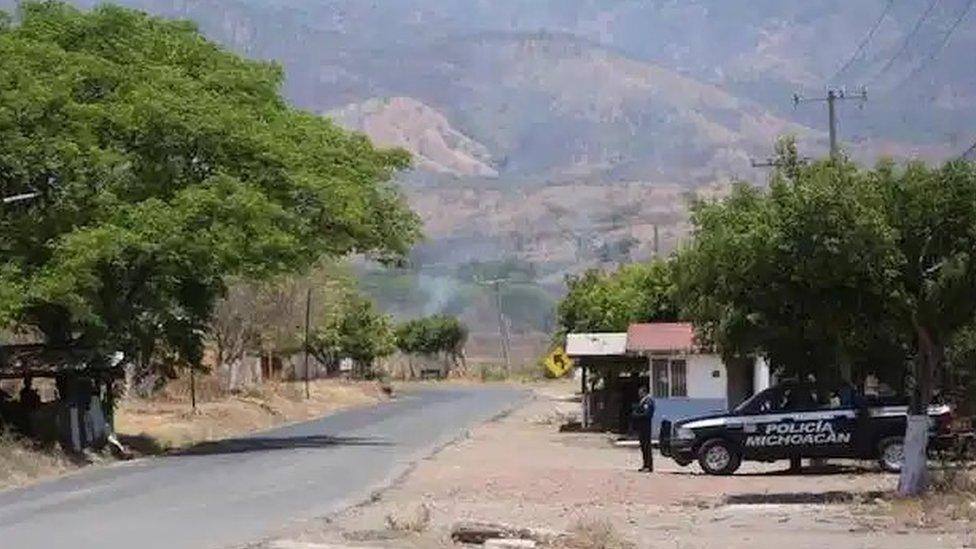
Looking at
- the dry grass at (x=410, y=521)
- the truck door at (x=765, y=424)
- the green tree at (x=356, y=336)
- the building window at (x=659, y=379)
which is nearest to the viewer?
the dry grass at (x=410, y=521)

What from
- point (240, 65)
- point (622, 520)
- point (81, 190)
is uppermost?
point (240, 65)

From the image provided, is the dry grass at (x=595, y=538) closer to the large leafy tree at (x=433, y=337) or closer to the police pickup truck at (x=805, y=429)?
the police pickup truck at (x=805, y=429)

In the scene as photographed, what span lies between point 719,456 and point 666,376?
14243 mm

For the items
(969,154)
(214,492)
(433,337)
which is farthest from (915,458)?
(433,337)

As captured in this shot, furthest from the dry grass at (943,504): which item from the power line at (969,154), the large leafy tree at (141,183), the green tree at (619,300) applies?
the green tree at (619,300)

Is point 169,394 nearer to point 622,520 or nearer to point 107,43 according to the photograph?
point 107,43

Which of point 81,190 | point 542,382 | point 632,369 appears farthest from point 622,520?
point 542,382

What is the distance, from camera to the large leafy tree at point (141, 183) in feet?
130

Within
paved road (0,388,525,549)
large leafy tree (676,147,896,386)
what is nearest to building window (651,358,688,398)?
paved road (0,388,525,549)

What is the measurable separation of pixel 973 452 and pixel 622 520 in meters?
11.4

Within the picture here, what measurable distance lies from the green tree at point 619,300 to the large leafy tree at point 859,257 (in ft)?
76.1

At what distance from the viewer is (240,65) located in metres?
47.1

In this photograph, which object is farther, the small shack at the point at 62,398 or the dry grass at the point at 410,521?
the small shack at the point at 62,398

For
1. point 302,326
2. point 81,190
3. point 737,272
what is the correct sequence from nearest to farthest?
point 737,272, point 81,190, point 302,326
